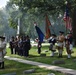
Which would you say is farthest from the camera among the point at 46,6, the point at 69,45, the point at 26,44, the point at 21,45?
the point at 46,6

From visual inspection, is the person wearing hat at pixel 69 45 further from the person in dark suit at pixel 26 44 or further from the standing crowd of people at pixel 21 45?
the standing crowd of people at pixel 21 45

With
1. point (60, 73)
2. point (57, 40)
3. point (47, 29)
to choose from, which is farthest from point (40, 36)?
point (60, 73)

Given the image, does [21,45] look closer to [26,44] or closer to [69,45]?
[26,44]

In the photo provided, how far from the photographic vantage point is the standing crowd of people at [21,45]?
2183cm

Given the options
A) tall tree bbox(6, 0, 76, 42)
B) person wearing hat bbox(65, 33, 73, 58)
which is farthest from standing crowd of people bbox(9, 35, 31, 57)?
tall tree bbox(6, 0, 76, 42)

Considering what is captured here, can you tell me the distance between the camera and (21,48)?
23.2m

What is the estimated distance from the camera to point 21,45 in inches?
902

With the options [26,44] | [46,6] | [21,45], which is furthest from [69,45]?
[46,6]

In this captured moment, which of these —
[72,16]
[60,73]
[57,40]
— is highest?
[72,16]

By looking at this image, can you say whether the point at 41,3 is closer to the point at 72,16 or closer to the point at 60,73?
the point at 72,16

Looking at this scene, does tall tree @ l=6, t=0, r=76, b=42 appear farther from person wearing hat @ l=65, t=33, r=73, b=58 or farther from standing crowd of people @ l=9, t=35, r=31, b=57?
person wearing hat @ l=65, t=33, r=73, b=58

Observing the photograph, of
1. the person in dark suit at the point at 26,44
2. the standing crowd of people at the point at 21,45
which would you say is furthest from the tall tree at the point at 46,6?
the person in dark suit at the point at 26,44

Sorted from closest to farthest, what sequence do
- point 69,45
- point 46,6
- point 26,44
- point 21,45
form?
point 69,45
point 26,44
point 21,45
point 46,6

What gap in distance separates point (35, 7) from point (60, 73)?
26.8 m
